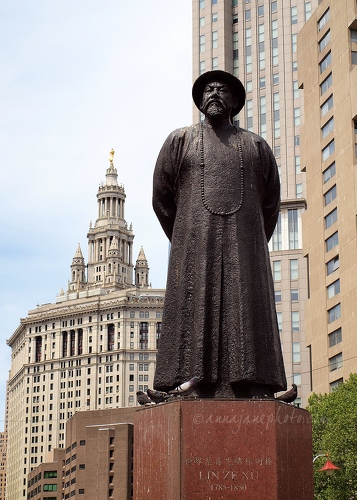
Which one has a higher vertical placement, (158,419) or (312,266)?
(312,266)

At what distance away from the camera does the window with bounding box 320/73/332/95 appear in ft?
214

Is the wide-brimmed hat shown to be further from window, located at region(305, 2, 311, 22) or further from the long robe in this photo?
window, located at region(305, 2, 311, 22)

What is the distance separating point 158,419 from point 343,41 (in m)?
56.5

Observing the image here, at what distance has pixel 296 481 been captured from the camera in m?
10.3

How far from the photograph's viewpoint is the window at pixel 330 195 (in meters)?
62.8

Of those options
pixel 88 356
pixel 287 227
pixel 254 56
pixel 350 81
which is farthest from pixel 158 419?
pixel 88 356

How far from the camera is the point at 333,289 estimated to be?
61.5 m

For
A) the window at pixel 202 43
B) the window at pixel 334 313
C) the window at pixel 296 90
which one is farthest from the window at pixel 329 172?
the window at pixel 202 43

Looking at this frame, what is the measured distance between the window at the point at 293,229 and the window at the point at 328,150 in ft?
122

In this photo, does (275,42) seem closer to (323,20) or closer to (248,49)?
(248,49)

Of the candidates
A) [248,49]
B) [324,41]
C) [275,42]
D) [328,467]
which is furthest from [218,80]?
[248,49]

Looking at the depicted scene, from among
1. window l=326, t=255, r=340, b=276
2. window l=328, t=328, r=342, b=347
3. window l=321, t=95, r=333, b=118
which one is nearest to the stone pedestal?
window l=328, t=328, r=342, b=347

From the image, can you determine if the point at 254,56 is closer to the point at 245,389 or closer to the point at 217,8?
the point at 217,8

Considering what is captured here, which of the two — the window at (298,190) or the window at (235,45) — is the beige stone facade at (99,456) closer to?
the window at (298,190)
